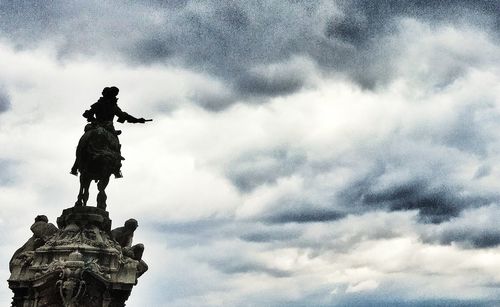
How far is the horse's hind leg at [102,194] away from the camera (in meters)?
17.8

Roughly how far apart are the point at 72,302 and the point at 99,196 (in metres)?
3.77

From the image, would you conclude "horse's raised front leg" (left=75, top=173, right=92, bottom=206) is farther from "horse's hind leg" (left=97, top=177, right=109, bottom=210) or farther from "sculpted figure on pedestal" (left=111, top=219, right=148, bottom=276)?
→ "sculpted figure on pedestal" (left=111, top=219, right=148, bottom=276)

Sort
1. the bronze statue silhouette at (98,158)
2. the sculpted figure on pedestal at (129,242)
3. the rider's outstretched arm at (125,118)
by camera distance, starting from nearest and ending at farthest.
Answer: the sculpted figure on pedestal at (129,242)
the bronze statue silhouette at (98,158)
the rider's outstretched arm at (125,118)

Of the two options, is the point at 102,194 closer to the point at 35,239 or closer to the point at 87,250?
the point at 35,239

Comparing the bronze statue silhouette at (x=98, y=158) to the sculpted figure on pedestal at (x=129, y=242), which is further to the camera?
the bronze statue silhouette at (x=98, y=158)

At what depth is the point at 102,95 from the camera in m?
18.9

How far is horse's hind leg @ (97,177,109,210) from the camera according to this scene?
1778 cm

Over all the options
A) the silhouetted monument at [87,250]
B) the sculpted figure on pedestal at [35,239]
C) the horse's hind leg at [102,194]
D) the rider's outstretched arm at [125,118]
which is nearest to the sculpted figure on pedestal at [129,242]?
the silhouetted monument at [87,250]

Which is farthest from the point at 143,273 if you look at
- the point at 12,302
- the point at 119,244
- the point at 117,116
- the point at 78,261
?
the point at 117,116

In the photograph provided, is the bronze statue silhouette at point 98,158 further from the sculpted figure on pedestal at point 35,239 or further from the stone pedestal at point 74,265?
the sculpted figure on pedestal at point 35,239

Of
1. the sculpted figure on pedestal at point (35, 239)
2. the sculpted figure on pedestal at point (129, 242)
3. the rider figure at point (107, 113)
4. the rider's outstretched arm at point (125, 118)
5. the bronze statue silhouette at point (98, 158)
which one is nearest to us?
the sculpted figure on pedestal at point (35, 239)

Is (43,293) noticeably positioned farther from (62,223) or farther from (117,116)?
(117,116)

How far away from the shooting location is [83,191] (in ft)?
59.0

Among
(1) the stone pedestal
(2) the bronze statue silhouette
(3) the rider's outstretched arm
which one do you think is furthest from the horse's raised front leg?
(3) the rider's outstretched arm
